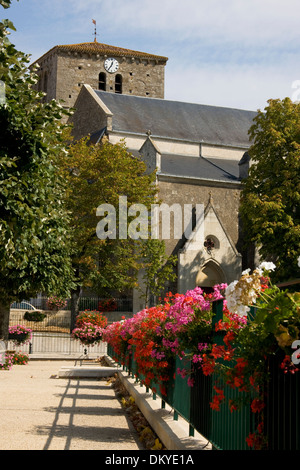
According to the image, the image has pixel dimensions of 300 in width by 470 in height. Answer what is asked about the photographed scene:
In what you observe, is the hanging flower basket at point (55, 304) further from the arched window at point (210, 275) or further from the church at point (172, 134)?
the arched window at point (210, 275)

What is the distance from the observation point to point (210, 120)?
173 ft

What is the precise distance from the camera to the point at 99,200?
34844 mm

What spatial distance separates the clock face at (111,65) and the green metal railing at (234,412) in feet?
183

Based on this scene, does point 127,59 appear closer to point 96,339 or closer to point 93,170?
point 93,170

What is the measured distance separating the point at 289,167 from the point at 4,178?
21419mm

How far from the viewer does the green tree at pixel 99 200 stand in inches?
1347

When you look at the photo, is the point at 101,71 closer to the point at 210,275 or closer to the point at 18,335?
the point at 210,275

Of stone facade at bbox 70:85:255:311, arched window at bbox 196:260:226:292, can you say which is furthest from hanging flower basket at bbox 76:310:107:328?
arched window at bbox 196:260:226:292

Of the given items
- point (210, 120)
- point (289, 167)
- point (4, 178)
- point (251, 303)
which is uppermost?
point (210, 120)

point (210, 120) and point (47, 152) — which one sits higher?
point (210, 120)

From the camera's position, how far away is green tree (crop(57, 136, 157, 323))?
34219mm

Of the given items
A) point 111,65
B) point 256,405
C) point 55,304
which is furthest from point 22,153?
point 111,65

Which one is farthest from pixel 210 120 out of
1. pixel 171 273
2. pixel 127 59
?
pixel 171 273

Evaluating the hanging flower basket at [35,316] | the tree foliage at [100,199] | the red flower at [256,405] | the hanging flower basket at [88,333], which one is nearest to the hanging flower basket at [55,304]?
the hanging flower basket at [35,316]
